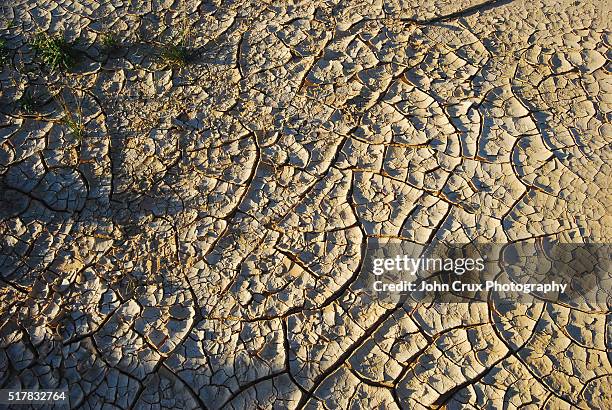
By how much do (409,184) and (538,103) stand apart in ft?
3.31

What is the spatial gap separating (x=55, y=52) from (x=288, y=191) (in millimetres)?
1799

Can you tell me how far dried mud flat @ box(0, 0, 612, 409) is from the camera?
271 centimetres

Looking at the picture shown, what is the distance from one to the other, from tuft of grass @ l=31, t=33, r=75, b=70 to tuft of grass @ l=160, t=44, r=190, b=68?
0.58m

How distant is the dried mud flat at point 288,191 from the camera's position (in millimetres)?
2705

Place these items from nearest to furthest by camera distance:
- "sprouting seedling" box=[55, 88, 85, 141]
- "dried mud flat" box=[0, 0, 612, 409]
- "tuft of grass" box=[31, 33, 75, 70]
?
"dried mud flat" box=[0, 0, 612, 409], "sprouting seedling" box=[55, 88, 85, 141], "tuft of grass" box=[31, 33, 75, 70]

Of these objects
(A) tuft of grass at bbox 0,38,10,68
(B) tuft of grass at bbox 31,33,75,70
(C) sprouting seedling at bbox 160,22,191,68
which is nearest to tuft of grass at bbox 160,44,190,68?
(C) sprouting seedling at bbox 160,22,191,68

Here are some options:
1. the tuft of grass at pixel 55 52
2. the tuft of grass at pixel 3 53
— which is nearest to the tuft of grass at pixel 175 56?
the tuft of grass at pixel 55 52

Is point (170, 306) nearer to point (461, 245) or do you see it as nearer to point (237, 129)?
point (237, 129)

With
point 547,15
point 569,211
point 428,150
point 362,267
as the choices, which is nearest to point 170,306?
point 362,267

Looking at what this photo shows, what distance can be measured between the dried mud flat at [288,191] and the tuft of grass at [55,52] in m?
0.03

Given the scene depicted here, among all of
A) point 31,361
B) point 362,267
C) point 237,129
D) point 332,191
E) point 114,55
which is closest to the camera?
point 31,361

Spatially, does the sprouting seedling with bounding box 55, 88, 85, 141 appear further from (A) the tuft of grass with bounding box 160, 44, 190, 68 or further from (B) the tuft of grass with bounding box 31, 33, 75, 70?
(A) the tuft of grass with bounding box 160, 44, 190, 68

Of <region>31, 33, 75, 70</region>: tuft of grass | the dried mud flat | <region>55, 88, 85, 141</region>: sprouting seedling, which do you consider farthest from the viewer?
<region>31, 33, 75, 70</region>: tuft of grass

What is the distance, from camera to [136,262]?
9.89 ft
